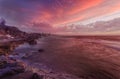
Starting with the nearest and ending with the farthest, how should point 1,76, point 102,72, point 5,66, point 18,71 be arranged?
point 1,76 < point 18,71 < point 5,66 < point 102,72

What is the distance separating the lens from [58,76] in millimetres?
10172

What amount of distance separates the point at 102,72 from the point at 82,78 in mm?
2588

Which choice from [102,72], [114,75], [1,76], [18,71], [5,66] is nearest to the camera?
[1,76]

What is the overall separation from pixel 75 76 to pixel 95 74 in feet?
6.04

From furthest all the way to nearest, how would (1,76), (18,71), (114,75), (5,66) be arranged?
(114,75) → (5,66) → (18,71) → (1,76)

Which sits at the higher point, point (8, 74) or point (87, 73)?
point (8, 74)

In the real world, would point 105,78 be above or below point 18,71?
below

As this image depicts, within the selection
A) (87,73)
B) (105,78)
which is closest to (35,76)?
(87,73)

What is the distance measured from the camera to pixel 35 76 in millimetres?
8633

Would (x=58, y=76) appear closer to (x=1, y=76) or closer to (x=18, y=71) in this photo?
(x=18, y=71)

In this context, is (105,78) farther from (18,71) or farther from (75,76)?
(18,71)

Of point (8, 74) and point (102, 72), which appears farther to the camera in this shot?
point (102, 72)

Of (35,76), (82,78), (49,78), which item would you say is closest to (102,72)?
(82,78)

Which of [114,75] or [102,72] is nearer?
[114,75]
